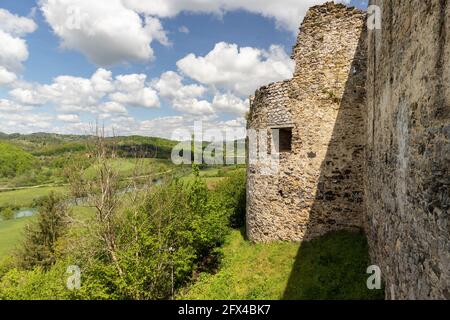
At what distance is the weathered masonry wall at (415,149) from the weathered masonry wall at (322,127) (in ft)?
12.0

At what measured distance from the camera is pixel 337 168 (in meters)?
10.6

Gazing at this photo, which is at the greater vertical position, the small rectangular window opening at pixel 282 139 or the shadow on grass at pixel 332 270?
the small rectangular window opening at pixel 282 139

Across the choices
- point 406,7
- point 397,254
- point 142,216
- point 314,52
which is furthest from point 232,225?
point 406,7

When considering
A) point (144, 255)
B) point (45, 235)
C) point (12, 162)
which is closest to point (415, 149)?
point (144, 255)

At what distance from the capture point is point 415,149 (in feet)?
13.7

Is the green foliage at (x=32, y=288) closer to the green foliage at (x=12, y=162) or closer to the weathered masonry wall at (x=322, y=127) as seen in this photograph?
the weathered masonry wall at (x=322, y=127)

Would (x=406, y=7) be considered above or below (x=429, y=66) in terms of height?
above

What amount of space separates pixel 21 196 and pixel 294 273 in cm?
8617

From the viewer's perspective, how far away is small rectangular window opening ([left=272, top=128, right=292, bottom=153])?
1162cm

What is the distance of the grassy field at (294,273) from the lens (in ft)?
27.2

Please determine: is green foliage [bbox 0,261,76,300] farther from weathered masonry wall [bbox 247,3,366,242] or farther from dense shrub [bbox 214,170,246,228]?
dense shrub [bbox 214,170,246,228]

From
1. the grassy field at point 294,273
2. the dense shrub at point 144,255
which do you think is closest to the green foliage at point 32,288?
the dense shrub at point 144,255

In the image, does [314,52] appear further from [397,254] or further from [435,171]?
[435,171]

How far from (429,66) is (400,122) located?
5.00 feet
